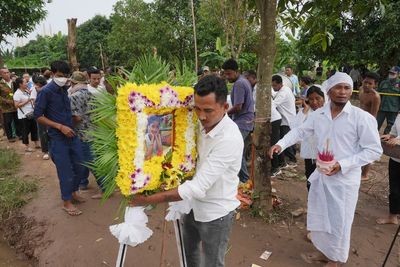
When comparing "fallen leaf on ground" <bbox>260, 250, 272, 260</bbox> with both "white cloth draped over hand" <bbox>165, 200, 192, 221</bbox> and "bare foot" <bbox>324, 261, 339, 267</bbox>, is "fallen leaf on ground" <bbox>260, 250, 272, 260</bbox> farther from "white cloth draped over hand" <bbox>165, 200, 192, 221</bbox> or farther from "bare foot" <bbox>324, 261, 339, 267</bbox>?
"white cloth draped over hand" <bbox>165, 200, 192, 221</bbox>

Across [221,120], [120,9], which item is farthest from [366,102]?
[120,9]

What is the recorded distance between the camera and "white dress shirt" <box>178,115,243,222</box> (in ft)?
6.64

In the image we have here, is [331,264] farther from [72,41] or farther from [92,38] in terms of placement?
[92,38]

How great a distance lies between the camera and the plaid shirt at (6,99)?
8.02m

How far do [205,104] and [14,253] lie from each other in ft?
11.6

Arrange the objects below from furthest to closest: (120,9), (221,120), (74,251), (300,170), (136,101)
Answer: (120,9), (300,170), (74,251), (221,120), (136,101)

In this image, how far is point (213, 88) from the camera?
196 cm

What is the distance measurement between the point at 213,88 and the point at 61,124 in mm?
2895

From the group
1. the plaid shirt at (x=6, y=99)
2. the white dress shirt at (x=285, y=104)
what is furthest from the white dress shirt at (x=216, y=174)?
the plaid shirt at (x=6, y=99)

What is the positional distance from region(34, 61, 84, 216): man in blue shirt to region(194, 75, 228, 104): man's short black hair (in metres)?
2.71

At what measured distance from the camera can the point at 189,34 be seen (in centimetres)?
1888

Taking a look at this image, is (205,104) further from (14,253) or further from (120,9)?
(120,9)

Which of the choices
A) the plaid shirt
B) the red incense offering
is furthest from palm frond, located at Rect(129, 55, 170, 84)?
the plaid shirt

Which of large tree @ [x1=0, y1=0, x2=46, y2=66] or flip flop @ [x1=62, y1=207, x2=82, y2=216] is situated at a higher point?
large tree @ [x1=0, y1=0, x2=46, y2=66]
